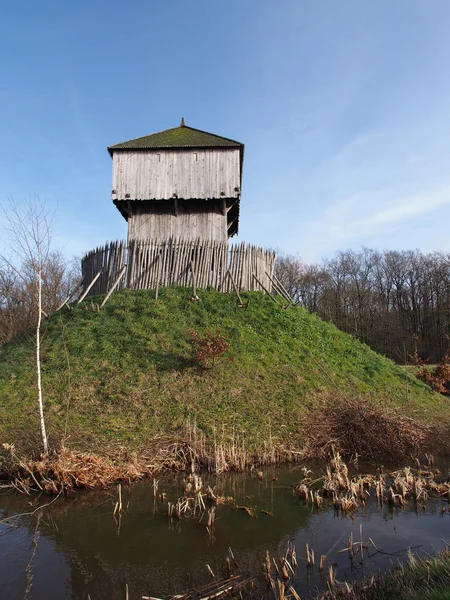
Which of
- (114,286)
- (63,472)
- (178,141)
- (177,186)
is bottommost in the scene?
(63,472)

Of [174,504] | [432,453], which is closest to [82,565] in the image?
[174,504]

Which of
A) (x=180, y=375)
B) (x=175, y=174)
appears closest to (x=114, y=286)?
(x=180, y=375)

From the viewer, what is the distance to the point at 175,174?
17266 mm

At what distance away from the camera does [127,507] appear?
21.5 feet

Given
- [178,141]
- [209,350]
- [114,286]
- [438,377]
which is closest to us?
[209,350]

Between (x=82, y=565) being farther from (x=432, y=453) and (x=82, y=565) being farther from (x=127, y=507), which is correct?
(x=432, y=453)

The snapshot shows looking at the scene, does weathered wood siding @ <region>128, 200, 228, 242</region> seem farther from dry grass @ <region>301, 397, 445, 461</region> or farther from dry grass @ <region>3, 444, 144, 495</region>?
dry grass @ <region>3, 444, 144, 495</region>

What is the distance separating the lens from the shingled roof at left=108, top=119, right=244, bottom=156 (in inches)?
687

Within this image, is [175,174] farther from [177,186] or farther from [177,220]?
[177,220]

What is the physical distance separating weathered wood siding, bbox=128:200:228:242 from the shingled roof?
7.55ft

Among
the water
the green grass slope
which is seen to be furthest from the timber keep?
the water

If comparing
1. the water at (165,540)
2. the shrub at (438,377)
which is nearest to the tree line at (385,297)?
the shrub at (438,377)

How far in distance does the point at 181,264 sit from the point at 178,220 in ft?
8.59

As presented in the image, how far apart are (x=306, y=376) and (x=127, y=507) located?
6.88 m
